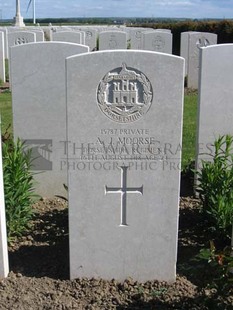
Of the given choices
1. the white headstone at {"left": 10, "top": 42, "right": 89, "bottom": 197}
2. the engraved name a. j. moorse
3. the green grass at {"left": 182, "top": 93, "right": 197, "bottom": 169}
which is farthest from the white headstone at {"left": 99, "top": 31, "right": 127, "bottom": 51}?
the engraved name a. j. moorse

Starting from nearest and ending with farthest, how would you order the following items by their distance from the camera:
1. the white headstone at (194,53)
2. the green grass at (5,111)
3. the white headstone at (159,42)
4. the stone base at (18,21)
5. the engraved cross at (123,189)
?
1. the engraved cross at (123,189)
2. the green grass at (5,111)
3. the white headstone at (194,53)
4. the white headstone at (159,42)
5. the stone base at (18,21)

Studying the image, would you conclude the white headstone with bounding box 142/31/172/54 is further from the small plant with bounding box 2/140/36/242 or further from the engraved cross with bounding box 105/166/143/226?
the engraved cross with bounding box 105/166/143/226

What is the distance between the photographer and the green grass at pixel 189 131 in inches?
266

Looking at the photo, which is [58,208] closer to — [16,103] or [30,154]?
[30,154]

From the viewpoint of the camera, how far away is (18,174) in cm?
419

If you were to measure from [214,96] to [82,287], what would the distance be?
8.43 ft

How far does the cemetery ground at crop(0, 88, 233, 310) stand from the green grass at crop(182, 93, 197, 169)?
2.24m

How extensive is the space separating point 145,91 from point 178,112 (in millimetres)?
254

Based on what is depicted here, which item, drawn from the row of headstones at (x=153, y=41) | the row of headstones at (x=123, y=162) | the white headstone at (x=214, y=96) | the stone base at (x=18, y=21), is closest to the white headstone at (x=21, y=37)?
the row of headstones at (x=153, y=41)

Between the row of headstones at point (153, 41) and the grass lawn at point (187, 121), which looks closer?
the grass lawn at point (187, 121)

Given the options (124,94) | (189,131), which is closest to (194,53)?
(189,131)

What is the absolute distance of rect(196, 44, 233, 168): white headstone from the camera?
5.09 m

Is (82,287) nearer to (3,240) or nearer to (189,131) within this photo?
(3,240)

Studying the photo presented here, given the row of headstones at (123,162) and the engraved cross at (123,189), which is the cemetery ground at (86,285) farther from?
the engraved cross at (123,189)
